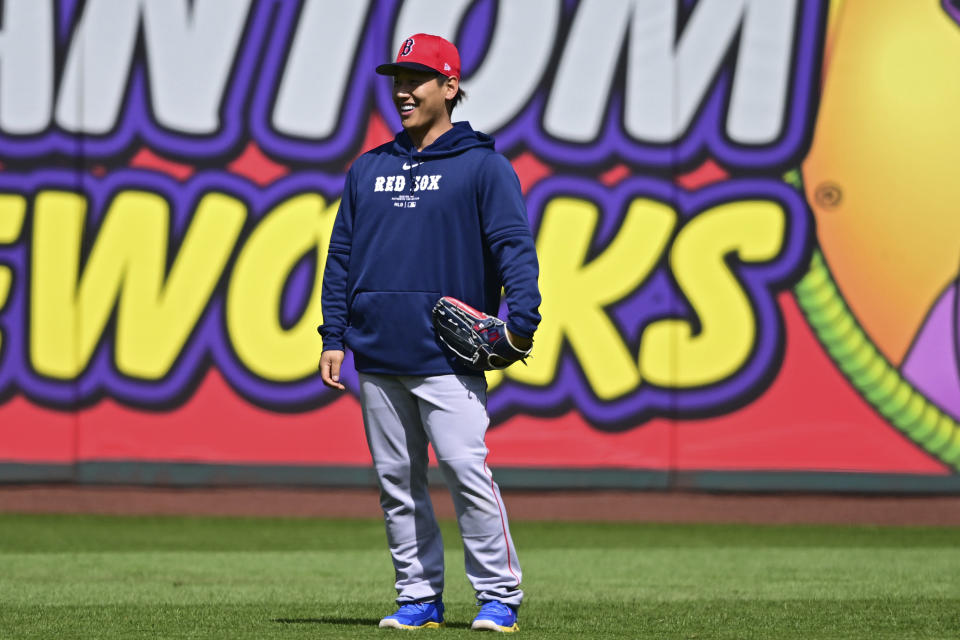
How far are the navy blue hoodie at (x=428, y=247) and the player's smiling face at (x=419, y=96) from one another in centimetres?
9

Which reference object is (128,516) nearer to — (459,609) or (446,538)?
(446,538)

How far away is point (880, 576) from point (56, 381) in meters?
Result: 5.57

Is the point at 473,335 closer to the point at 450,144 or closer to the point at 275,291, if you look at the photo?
the point at 450,144

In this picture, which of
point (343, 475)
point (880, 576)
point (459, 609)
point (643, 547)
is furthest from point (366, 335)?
point (343, 475)

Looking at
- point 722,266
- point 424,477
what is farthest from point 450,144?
point 722,266

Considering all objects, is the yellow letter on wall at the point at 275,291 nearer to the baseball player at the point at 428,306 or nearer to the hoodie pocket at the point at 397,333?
the baseball player at the point at 428,306

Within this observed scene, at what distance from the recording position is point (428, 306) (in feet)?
15.9

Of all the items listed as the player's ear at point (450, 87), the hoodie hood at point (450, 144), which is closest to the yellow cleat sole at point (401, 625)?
the hoodie hood at point (450, 144)

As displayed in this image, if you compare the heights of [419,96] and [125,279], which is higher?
[419,96]

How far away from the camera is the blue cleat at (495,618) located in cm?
480

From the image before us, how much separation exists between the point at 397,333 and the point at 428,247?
0.96ft

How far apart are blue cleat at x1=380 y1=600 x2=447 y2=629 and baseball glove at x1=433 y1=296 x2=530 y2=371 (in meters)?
0.82

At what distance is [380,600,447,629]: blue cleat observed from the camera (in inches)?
193

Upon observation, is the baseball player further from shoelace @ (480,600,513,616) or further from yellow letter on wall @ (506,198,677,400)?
yellow letter on wall @ (506,198,677,400)
